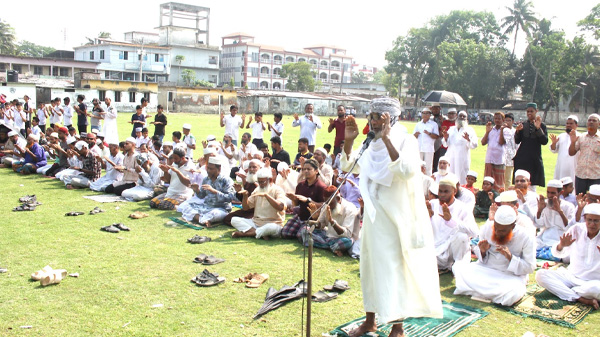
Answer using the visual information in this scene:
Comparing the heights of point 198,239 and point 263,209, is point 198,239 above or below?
below

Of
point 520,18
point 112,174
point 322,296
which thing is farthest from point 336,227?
point 520,18

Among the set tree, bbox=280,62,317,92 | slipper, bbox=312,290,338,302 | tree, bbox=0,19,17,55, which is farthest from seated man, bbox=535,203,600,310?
tree, bbox=280,62,317,92

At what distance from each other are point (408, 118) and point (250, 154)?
149 ft

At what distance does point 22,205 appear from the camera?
9.14 metres

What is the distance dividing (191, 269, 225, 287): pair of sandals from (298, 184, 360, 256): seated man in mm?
1498

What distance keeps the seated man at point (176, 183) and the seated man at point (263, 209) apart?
1.85m

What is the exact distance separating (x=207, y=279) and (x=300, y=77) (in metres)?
68.9

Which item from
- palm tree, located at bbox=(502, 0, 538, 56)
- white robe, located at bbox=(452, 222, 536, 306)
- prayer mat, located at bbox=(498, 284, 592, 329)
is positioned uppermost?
palm tree, located at bbox=(502, 0, 538, 56)

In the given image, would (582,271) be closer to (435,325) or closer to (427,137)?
(435,325)

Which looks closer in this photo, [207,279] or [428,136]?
[207,279]

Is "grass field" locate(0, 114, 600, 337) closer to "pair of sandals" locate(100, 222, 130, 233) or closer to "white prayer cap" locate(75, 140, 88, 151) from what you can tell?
"pair of sandals" locate(100, 222, 130, 233)

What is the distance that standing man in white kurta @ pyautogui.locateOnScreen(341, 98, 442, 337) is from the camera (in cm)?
407

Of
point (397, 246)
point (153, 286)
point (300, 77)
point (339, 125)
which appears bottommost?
point (153, 286)

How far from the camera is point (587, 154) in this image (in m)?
8.35
